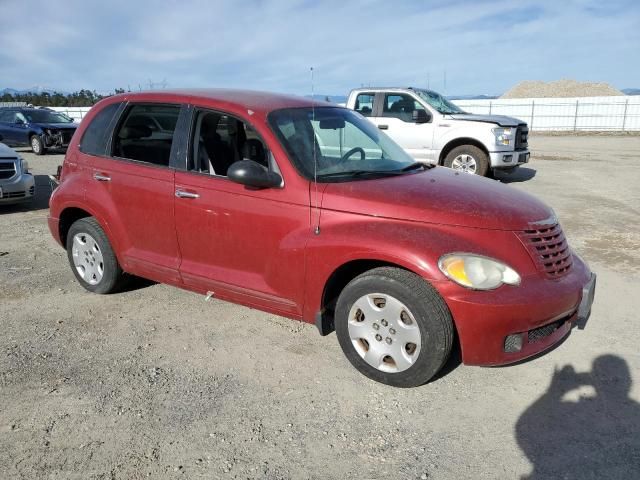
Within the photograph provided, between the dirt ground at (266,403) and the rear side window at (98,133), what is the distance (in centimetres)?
135

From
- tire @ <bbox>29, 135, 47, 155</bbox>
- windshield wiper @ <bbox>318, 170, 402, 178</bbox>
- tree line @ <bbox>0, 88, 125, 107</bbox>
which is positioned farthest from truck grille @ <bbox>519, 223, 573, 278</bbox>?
tree line @ <bbox>0, 88, 125, 107</bbox>

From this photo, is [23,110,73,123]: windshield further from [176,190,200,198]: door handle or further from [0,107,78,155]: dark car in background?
[176,190,200,198]: door handle

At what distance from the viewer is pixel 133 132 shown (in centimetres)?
446

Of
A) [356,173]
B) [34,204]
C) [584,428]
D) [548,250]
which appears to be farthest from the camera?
[34,204]

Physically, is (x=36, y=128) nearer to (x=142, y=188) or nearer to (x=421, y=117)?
(x=421, y=117)

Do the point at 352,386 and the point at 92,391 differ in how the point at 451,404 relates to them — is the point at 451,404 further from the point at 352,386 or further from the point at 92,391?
the point at 92,391

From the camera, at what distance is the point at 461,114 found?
11383 millimetres

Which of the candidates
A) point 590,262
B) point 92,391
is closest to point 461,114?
point 590,262

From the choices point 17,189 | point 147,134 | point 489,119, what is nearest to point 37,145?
point 17,189

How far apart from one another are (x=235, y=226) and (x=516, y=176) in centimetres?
1032

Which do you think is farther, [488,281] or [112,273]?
[112,273]

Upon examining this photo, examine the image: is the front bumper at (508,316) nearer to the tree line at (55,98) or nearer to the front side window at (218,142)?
the front side window at (218,142)

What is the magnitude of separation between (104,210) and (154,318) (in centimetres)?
102

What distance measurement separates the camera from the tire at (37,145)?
57.0ft
